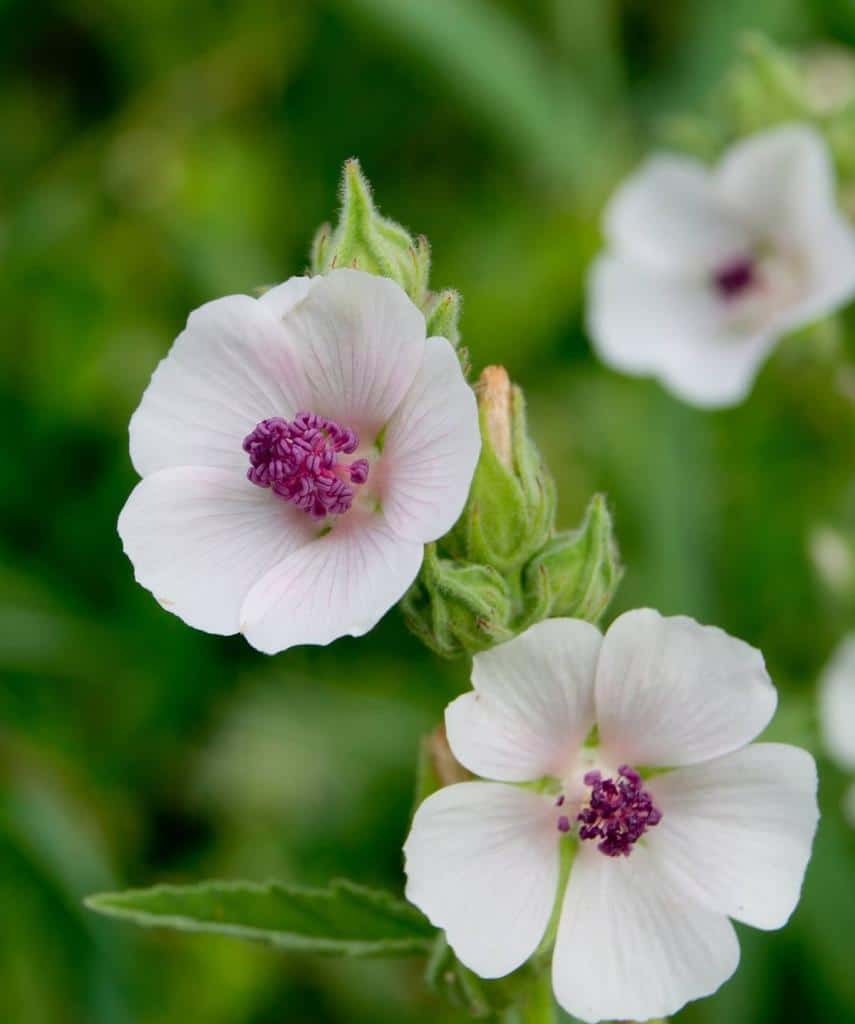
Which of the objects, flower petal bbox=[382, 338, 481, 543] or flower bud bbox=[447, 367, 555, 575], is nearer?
flower petal bbox=[382, 338, 481, 543]

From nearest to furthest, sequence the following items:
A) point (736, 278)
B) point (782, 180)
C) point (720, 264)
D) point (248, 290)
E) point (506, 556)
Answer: point (506, 556), point (782, 180), point (736, 278), point (720, 264), point (248, 290)

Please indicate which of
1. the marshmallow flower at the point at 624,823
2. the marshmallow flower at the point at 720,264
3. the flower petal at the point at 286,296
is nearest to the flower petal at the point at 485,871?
the marshmallow flower at the point at 624,823

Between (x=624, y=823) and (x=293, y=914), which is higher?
(x=624, y=823)

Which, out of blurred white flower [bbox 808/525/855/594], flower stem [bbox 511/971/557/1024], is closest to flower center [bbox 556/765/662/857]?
flower stem [bbox 511/971/557/1024]

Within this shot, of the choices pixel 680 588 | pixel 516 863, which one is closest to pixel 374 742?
pixel 680 588

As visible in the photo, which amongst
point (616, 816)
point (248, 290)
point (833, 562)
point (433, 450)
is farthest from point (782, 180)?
point (616, 816)

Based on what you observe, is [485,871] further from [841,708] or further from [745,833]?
[841,708]

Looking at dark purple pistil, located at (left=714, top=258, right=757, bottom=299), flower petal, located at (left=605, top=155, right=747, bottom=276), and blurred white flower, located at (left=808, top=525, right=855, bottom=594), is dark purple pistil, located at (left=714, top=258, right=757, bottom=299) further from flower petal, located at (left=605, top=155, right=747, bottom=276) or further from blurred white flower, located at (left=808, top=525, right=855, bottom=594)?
blurred white flower, located at (left=808, top=525, right=855, bottom=594)
